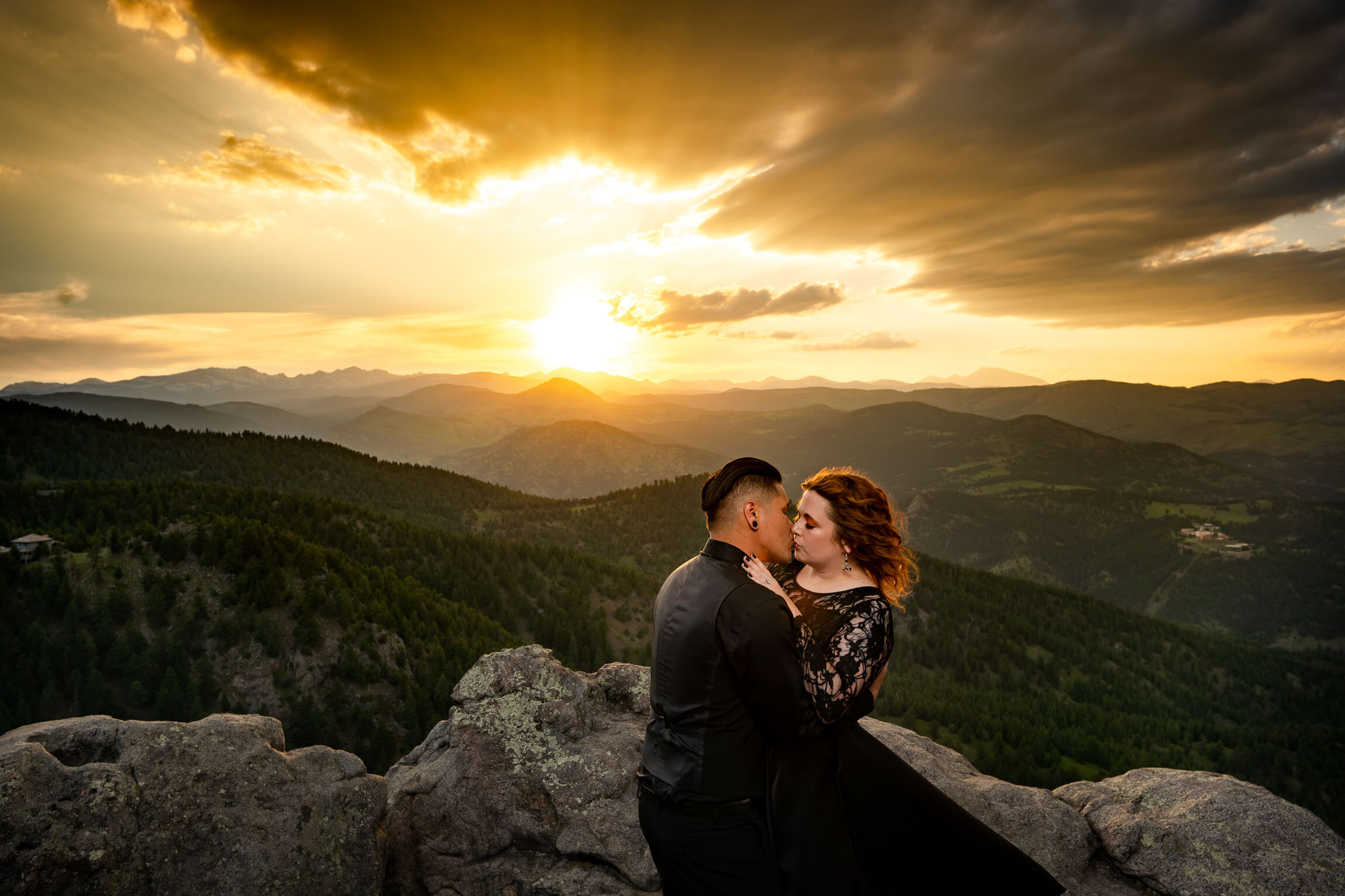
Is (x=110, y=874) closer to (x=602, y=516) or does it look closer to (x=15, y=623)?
(x=15, y=623)

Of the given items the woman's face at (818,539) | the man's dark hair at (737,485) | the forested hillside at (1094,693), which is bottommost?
the forested hillside at (1094,693)

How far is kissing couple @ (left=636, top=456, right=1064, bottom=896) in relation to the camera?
474 cm

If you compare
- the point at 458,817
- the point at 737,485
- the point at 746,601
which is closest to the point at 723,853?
the point at 746,601

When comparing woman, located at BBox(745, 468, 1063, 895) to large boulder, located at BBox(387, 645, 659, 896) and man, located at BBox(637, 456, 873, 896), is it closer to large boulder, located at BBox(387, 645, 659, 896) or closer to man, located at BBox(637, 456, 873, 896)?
man, located at BBox(637, 456, 873, 896)

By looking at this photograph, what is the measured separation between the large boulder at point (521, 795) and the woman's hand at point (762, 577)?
5.82 meters

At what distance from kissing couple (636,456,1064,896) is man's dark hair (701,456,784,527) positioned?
2cm

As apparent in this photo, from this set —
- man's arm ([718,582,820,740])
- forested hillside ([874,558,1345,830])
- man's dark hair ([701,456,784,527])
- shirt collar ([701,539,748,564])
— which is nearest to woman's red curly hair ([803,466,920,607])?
man's dark hair ([701,456,784,527])

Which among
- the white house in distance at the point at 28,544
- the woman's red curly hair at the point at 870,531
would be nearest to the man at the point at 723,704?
the woman's red curly hair at the point at 870,531

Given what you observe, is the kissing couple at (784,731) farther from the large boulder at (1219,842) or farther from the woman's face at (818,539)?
the large boulder at (1219,842)

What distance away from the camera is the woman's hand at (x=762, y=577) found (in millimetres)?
4867

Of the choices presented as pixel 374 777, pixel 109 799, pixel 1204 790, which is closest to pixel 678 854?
pixel 374 777

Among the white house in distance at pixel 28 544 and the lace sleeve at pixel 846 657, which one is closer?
→ the lace sleeve at pixel 846 657

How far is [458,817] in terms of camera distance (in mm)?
8859

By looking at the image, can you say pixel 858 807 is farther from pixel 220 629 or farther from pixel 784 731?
pixel 220 629
